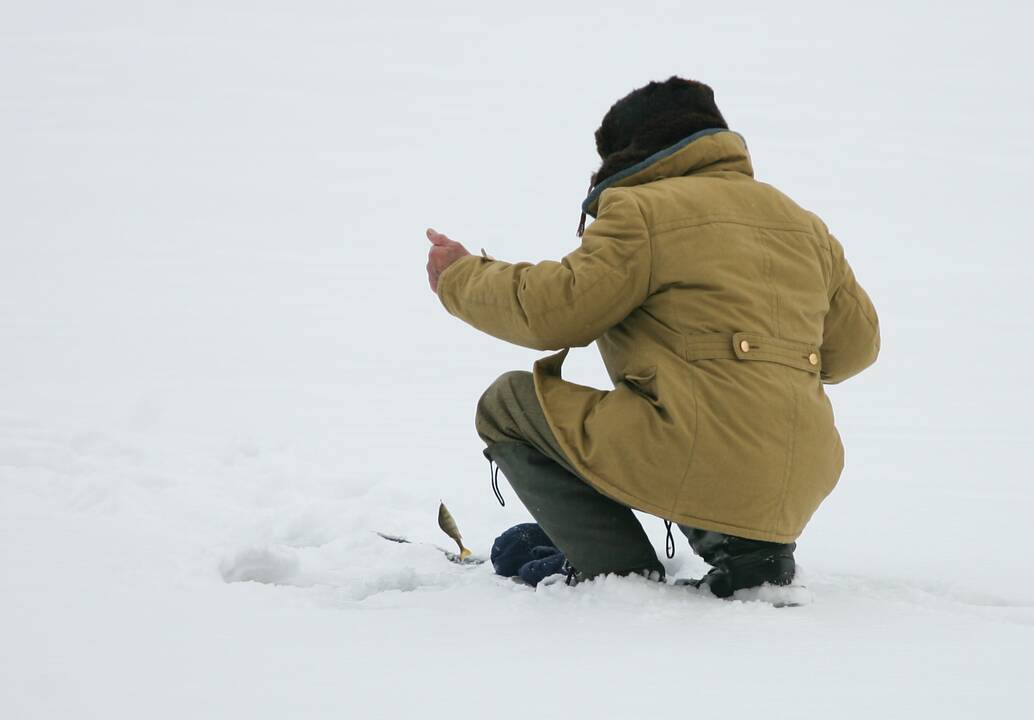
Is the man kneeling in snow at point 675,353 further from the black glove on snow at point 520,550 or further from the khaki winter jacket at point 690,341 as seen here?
the black glove on snow at point 520,550

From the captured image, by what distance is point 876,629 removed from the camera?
6.23 ft

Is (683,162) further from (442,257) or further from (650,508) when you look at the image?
(650,508)

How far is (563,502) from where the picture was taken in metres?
2.22

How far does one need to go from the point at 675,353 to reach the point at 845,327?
0.51m

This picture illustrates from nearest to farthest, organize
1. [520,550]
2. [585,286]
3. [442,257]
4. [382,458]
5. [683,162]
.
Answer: [585,286]
[683,162]
[442,257]
[520,550]
[382,458]

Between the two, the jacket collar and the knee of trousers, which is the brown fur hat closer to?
the jacket collar

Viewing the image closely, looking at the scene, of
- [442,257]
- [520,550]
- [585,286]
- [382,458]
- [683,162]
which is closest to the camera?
[585,286]

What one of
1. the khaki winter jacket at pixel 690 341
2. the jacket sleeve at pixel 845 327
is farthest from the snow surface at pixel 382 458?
the jacket sleeve at pixel 845 327

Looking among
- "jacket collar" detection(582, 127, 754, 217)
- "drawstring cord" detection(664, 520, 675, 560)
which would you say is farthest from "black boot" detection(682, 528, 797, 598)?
"jacket collar" detection(582, 127, 754, 217)

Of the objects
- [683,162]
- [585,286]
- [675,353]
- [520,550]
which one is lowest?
[520,550]

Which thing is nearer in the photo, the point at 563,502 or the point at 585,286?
the point at 585,286

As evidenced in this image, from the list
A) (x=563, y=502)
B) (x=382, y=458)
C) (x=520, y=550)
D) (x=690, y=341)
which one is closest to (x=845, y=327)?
(x=690, y=341)

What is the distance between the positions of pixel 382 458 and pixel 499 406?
2068 millimetres

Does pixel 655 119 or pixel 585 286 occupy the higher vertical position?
pixel 655 119
